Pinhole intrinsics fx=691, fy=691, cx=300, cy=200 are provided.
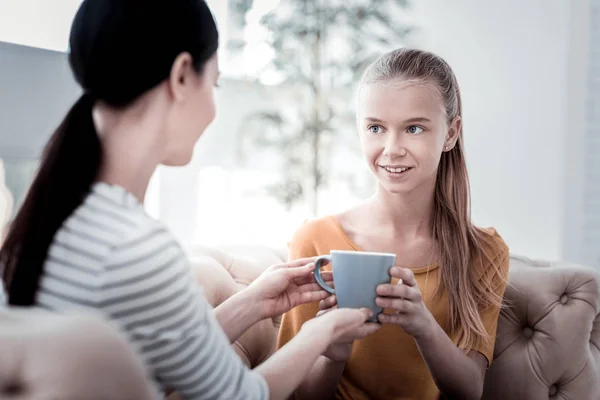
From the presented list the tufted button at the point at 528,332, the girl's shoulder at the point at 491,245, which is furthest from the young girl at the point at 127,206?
the tufted button at the point at 528,332

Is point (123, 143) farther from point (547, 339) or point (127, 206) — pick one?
point (547, 339)

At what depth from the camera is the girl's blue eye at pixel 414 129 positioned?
1539 mm

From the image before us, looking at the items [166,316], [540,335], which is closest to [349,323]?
[166,316]

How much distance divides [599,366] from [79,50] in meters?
1.50

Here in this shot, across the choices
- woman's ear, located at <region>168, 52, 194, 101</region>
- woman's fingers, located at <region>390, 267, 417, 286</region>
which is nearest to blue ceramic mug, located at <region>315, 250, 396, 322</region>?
woman's fingers, located at <region>390, 267, 417, 286</region>

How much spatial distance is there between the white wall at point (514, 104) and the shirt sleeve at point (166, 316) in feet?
10.4

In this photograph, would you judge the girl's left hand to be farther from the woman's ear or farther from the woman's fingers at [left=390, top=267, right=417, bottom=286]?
the woman's ear

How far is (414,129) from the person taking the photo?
154cm

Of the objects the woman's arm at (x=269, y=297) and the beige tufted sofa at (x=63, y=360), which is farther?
the woman's arm at (x=269, y=297)

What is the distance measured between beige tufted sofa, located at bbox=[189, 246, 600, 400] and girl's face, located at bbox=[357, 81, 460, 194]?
0.45m

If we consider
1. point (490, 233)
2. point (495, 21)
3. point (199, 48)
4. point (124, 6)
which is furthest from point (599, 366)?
point (495, 21)

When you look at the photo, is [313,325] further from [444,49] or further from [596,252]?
[444,49]

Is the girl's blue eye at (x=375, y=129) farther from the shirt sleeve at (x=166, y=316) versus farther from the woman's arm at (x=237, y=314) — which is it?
the shirt sleeve at (x=166, y=316)

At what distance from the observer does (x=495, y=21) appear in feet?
12.9
